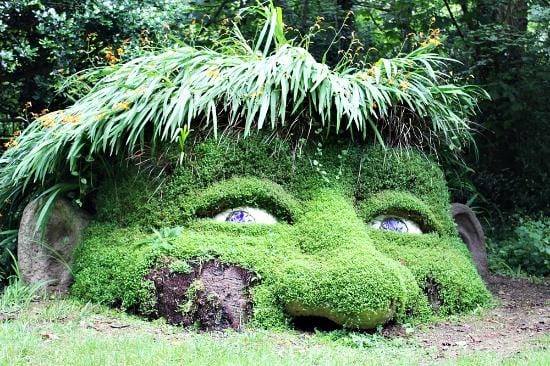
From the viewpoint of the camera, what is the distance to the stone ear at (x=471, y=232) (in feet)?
21.4

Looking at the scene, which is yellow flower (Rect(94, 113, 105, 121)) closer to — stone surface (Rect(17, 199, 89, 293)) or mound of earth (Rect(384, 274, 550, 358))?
stone surface (Rect(17, 199, 89, 293))

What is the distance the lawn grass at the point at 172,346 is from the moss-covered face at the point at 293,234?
0.21 m

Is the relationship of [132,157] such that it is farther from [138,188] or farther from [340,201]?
[340,201]

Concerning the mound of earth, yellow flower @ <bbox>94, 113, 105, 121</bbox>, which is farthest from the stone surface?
the mound of earth

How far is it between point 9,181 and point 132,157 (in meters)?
1.34

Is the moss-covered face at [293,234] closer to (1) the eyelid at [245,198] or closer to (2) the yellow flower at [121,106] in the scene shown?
(1) the eyelid at [245,198]

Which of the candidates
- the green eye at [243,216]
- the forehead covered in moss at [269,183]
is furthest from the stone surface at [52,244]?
the green eye at [243,216]

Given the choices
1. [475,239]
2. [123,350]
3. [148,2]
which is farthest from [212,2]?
[123,350]

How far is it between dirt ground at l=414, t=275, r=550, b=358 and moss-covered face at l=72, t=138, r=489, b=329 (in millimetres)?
222

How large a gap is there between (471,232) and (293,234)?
2329 millimetres

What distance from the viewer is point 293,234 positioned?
5129 mm

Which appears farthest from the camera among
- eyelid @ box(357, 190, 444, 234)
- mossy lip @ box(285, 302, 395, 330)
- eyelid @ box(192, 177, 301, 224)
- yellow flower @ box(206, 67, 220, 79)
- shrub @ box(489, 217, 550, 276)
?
shrub @ box(489, 217, 550, 276)

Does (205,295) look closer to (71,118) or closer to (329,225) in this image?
(329,225)

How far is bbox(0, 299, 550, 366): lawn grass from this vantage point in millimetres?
3713
